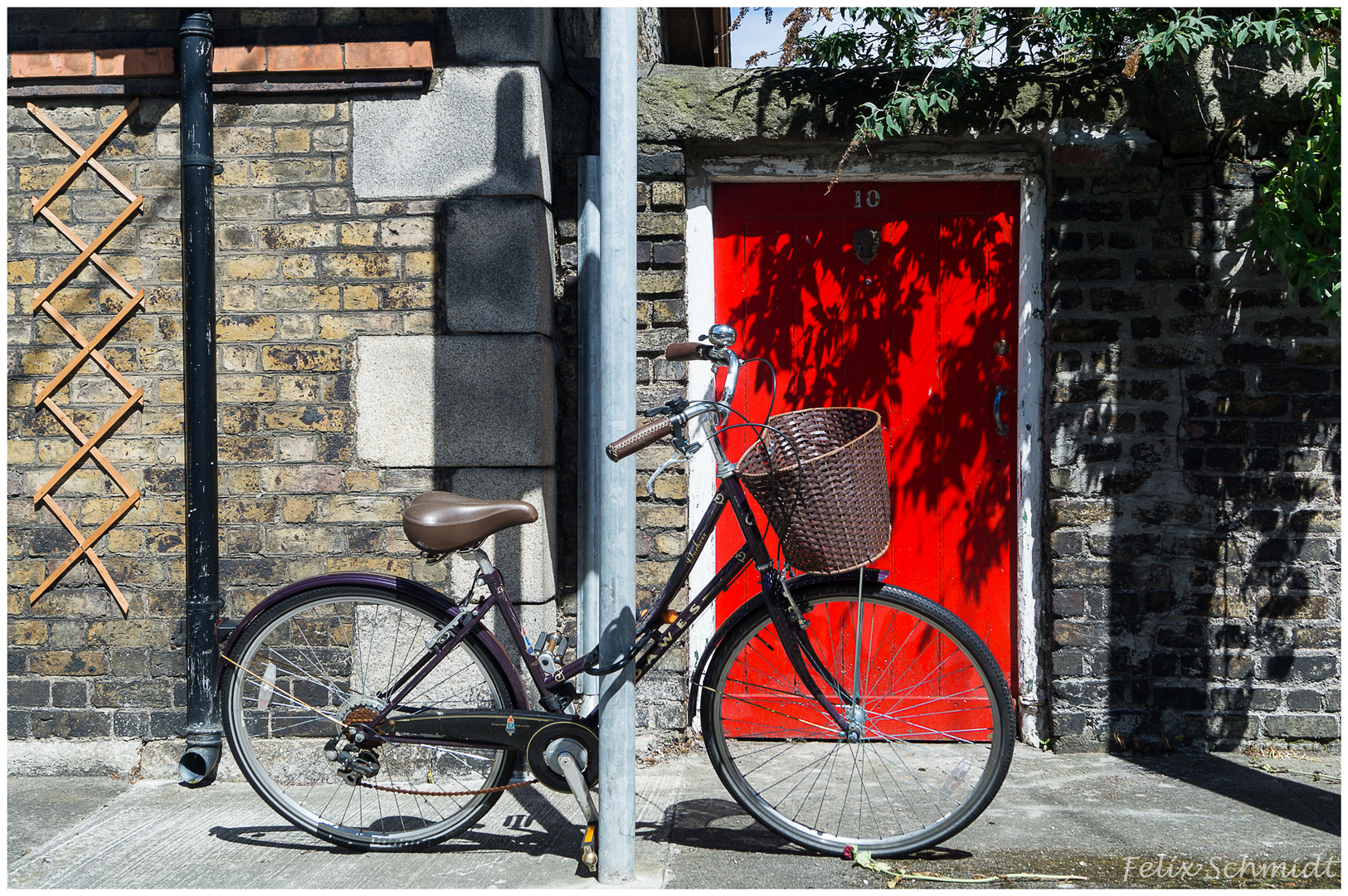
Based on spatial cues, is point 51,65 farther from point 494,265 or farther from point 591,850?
point 591,850

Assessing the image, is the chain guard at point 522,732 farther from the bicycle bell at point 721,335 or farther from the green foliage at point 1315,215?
the green foliage at point 1315,215

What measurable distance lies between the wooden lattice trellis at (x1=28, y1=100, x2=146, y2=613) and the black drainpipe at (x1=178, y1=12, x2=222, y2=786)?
10.4 inches

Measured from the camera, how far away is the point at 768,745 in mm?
3830

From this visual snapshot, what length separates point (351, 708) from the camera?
2859 millimetres

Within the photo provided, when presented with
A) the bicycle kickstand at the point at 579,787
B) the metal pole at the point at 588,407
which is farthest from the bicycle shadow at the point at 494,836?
the metal pole at the point at 588,407

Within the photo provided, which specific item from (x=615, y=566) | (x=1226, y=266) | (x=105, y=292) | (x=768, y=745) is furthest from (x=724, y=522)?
(x=105, y=292)

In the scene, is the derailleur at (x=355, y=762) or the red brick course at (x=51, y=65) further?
the red brick course at (x=51, y=65)

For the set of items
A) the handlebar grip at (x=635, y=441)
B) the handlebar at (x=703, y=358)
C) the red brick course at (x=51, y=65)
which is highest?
the red brick course at (x=51, y=65)

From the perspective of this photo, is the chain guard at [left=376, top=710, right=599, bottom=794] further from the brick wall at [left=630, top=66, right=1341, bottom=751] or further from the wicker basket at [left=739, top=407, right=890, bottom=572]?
the brick wall at [left=630, top=66, right=1341, bottom=751]

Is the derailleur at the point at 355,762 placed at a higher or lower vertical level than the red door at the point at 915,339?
lower

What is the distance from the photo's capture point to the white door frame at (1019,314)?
3803 millimetres

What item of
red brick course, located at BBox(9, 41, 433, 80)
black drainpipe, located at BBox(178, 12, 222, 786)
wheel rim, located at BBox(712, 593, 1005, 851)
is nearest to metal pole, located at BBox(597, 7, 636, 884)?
wheel rim, located at BBox(712, 593, 1005, 851)

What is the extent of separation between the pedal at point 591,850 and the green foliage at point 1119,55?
8.20 ft

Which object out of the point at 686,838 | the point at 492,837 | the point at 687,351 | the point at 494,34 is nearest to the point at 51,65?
the point at 494,34
